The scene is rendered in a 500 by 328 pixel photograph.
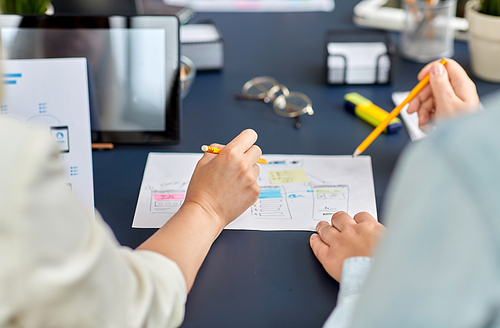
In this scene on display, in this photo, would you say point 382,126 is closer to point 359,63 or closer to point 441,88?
point 441,88

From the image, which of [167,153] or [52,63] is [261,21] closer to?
[167,153]

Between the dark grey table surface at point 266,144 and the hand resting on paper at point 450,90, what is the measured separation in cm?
12

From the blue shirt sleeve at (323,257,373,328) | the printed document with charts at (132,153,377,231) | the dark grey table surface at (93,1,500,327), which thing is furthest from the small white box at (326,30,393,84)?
the blue shirt sleeve at (323,257,373,328)

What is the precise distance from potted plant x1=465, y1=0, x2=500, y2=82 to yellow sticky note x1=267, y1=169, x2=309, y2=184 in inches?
24.7

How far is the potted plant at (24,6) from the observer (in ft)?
3.57

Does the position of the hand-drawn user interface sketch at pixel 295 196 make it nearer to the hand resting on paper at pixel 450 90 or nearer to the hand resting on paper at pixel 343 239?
the hand resting on paper at pixel 343 239

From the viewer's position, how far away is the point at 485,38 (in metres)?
1.21

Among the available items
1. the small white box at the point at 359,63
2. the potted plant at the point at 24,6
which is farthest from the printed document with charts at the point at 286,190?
the potted plant at the point at 24,6

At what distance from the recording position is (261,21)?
1594 mm

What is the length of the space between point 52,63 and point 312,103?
59 cm

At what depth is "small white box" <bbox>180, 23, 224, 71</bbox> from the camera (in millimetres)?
1263

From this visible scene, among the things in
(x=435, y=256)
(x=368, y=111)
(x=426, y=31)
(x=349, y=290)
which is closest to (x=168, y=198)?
(x=349, y=290)

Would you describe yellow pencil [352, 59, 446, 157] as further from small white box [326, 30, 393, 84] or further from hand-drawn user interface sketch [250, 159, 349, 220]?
small white box [326, 30, 393, 84]

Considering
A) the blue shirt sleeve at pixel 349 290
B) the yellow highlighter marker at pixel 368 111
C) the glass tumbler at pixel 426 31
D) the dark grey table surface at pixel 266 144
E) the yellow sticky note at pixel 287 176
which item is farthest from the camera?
the glass tumbler at pixel 426 31
